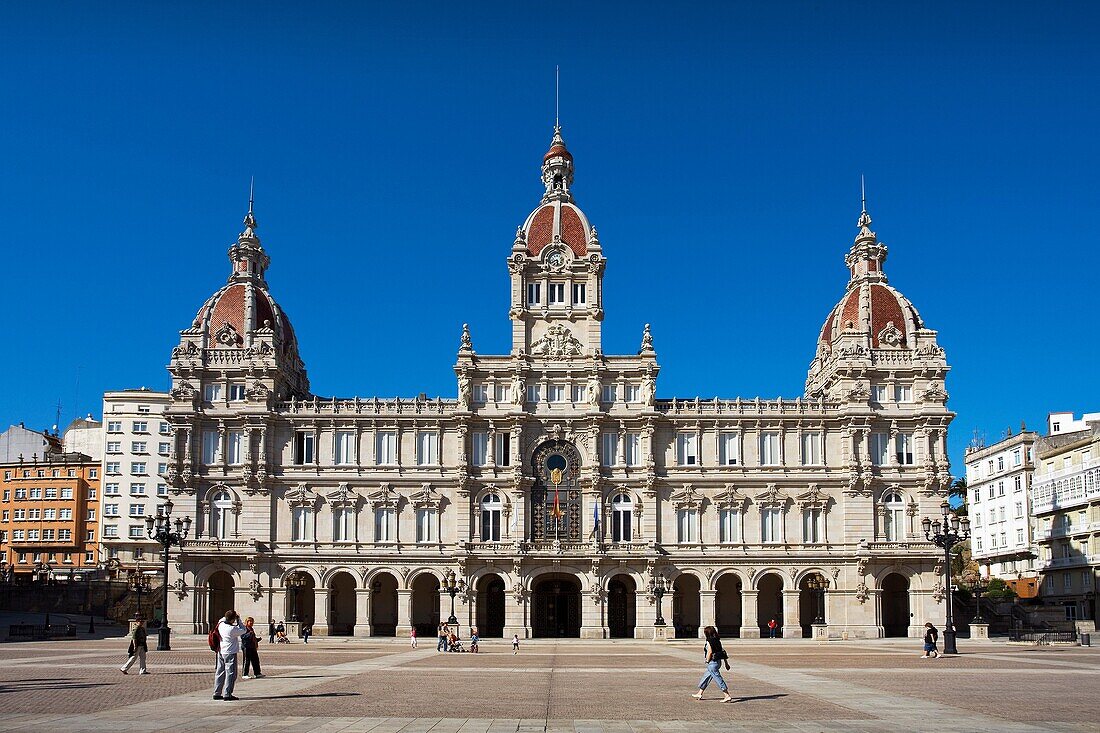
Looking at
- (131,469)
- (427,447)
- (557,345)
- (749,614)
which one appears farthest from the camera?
(131,469)

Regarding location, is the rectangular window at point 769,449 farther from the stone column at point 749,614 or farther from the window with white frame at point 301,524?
the window with white frame at point 301,524

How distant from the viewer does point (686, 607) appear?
10069cm

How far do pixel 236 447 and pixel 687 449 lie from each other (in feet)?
123

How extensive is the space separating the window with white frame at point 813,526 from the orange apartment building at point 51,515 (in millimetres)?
81004

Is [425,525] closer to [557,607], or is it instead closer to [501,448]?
[501,448]

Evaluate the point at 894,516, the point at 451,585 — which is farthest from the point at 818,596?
the point at 451,585

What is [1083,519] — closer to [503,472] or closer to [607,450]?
[607,450]

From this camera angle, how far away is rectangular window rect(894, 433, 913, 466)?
99688mm

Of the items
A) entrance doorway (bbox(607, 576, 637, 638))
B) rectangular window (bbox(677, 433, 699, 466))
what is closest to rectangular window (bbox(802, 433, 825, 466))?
rectangular window (bbox(677, 433, 699, 466))

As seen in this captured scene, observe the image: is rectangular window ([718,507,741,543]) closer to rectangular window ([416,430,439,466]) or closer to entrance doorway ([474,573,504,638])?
entrance doorway ([474,573,504,638])

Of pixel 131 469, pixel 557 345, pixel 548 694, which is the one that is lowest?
pixel 548 694

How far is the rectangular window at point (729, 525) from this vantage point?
9888 centimetres

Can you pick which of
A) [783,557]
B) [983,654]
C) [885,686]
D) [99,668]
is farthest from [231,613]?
[783,557]

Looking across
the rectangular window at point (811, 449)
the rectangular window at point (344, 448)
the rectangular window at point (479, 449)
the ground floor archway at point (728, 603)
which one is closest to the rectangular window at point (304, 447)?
the rectangular window at point (344, 448)
